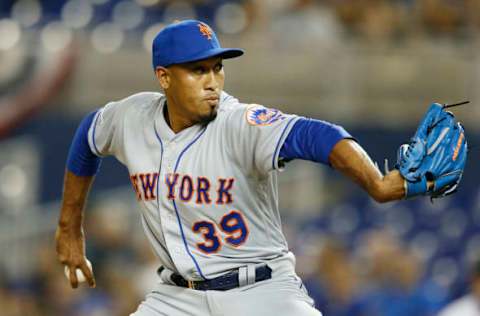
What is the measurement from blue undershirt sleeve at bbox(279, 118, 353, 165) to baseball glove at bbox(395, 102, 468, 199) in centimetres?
20

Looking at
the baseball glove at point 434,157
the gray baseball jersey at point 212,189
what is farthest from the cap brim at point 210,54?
the baseball glove at point 434,157

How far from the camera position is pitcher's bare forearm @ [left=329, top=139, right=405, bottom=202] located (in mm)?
3283

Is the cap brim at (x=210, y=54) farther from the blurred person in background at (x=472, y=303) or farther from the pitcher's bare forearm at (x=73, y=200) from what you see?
the blurred person in background at (x=472, y=303)

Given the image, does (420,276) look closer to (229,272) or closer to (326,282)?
(326,282)

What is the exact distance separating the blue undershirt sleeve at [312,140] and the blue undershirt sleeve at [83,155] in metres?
1.02

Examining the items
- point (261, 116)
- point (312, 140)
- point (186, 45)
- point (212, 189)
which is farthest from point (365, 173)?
point (186, 45)

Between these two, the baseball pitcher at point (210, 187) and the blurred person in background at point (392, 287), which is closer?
the baseball pitcher at point (210, 187)

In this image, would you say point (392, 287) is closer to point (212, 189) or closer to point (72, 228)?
point (72, 228)

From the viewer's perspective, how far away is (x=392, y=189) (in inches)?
129

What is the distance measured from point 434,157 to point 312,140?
37 centimetres

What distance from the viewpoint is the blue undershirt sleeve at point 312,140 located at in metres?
3.35

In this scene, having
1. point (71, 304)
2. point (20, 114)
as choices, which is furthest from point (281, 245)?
point (20, 114)

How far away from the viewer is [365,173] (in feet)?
10.8

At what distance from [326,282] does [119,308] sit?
1.42 meters
